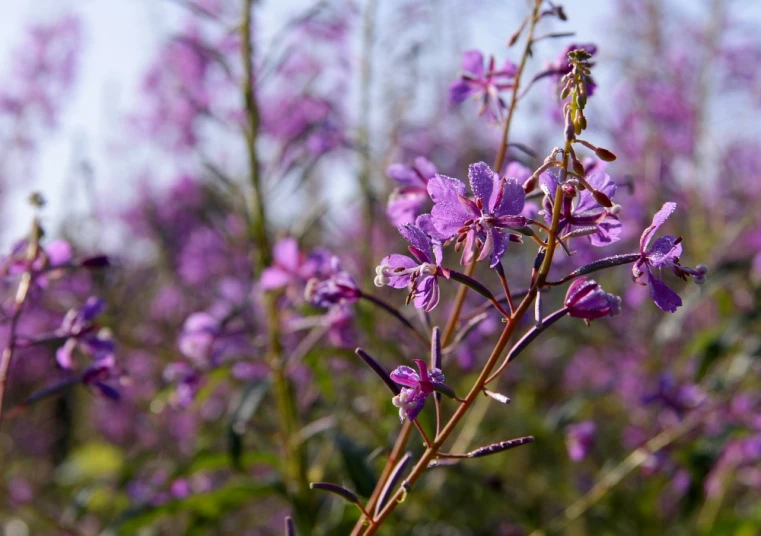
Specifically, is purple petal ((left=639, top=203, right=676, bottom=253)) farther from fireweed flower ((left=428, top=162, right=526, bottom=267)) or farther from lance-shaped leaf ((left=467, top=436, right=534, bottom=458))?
lance-shaped leaf ((left=467, top=436, right=534, bottom=458))

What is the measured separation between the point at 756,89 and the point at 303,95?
13.2 ft

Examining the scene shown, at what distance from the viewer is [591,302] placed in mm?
1027

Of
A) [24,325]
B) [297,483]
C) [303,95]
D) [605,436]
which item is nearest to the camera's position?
[297,483]

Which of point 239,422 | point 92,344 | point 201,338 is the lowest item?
point 239,422

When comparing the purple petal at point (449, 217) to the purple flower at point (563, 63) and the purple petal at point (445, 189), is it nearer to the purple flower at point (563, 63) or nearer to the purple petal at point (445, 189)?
the purple petal at point (445, 189)

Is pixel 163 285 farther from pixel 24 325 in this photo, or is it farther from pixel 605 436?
pixel 605 436

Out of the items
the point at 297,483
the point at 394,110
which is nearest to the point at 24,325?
the point at 394,110

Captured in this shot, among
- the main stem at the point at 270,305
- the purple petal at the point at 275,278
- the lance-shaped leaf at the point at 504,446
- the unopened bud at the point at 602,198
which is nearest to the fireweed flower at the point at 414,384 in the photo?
the lance-shaped leaf at the point at 504,446

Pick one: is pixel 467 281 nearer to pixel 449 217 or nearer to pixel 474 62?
pixel 449 217

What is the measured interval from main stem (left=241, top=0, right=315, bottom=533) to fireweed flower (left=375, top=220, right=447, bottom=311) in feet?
4.48

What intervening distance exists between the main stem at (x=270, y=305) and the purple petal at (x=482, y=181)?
1.49 metres

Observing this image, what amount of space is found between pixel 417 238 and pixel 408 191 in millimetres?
501

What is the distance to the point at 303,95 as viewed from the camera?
2.94m

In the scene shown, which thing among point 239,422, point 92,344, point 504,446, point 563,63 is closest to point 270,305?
point 239,422
